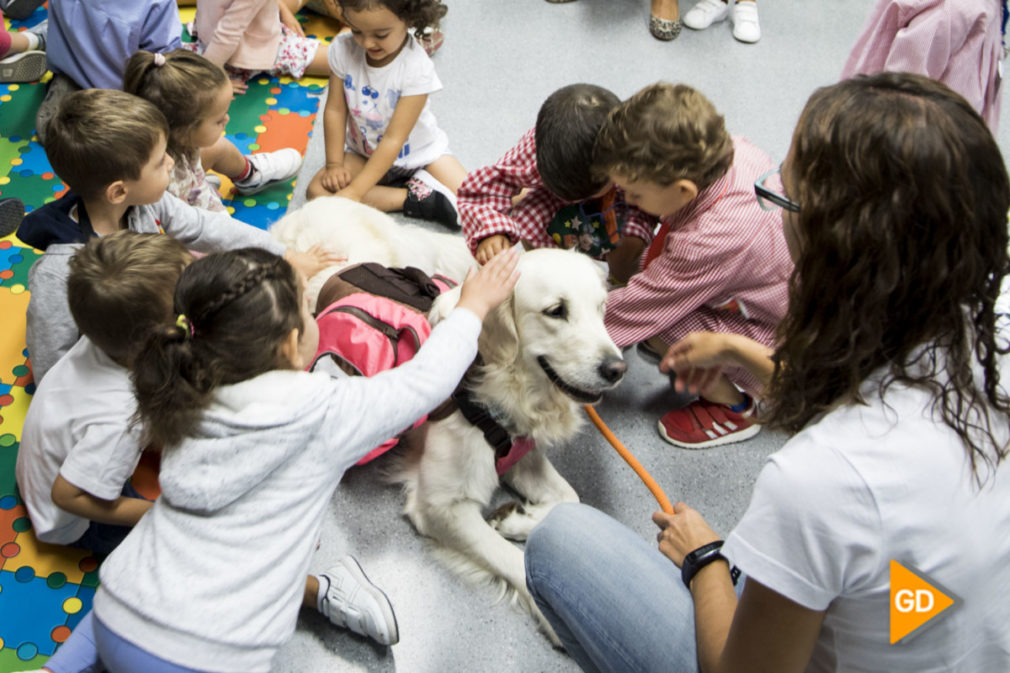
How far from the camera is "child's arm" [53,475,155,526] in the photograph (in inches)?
54.1

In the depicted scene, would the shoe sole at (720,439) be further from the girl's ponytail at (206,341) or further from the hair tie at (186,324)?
the hair tie at (186,324)

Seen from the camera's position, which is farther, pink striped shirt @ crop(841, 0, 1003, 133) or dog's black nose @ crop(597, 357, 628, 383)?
pink striped shirt @ crop(841, 0, 1003, 133)

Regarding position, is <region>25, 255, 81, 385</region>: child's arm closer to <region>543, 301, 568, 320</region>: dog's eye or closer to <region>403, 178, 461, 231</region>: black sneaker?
<region>543, 301, 568, 320</region>: dog's eye

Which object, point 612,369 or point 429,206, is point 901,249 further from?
point 429,206

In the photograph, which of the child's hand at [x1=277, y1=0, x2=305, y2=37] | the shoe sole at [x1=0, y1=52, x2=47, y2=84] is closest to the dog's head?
the child's hand at [x1=277, y1=0, x2=305, y2=37]

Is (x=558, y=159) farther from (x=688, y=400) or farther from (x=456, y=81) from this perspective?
(x=456, y=81)

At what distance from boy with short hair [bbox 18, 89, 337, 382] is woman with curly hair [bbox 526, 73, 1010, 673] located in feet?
4.34

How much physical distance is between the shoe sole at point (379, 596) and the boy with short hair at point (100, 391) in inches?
15.6

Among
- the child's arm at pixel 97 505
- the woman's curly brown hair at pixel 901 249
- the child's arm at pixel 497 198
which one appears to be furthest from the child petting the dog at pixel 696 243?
the child's arm at pixel 97 505

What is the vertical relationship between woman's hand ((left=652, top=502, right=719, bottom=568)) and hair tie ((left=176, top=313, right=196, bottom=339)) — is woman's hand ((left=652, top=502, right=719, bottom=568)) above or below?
below

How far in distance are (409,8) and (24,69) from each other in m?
1.41

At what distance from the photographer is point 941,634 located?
836mm

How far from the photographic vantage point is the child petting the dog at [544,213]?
1.86m

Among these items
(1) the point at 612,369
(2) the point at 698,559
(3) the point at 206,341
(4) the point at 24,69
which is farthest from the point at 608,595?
(4) the point at 24,69
